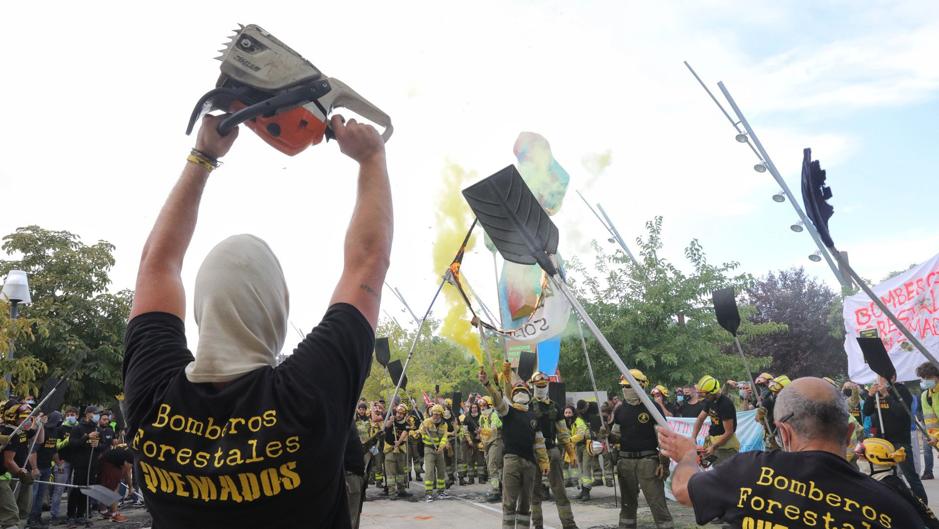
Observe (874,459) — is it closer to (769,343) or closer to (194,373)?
(194,373)

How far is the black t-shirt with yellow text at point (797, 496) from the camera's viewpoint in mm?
2588

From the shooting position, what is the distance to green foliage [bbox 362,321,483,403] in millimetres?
44250

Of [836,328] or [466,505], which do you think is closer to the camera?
[466,505]

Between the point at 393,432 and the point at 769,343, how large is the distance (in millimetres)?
22718

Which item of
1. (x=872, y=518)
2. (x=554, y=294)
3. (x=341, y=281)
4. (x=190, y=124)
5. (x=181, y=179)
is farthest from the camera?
(x=554, y=294)

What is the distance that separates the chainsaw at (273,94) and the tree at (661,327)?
2039 cm

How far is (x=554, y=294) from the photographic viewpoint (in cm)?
1647

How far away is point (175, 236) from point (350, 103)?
569 millimetres

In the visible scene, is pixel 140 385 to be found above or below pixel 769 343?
below

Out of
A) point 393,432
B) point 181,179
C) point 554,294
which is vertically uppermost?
point 554,294

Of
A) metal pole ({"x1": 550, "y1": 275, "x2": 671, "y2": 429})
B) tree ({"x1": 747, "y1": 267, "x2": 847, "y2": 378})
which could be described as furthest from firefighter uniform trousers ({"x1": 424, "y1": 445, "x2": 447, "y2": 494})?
tree ({"x1": 747, "y1": 267, "x2": 847, "y2": 378})

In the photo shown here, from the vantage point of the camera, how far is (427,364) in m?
45.0

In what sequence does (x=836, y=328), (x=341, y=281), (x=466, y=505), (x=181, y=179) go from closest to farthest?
(x=341, y=281)
(x=181, y=179)
(x=466, y=505)
(x=836, y=328)

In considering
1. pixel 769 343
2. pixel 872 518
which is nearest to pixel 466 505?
pixel 872 518
